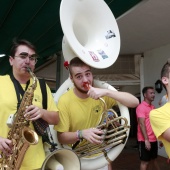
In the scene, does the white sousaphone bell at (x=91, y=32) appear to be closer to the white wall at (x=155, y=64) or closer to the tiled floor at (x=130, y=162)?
the tiled floor at (x=130, y=162)

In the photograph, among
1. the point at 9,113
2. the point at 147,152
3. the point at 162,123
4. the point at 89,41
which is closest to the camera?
the point at 162,123

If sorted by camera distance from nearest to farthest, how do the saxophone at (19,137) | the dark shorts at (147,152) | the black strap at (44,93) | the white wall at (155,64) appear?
the saxophone at (19,137) → the black strap at (44,93) → the dark shorts at (147,152) → the white wall at (155,64)

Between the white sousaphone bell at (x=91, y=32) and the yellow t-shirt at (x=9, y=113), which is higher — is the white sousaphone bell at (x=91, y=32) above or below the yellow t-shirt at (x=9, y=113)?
above

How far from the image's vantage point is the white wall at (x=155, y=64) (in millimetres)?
5555

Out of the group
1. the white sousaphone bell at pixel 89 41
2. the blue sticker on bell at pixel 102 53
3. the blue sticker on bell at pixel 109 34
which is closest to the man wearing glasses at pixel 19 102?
the white sousaphone bell at pixel 89 41

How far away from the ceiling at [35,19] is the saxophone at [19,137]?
1838mm

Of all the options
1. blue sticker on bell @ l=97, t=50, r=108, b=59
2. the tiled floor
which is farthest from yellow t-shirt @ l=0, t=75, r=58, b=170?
the tiled floor

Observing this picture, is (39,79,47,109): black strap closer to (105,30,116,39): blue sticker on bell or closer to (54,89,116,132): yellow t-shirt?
(54,89,116,132): yellow t-shirt

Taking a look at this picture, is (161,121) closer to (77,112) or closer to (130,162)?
(77,112)

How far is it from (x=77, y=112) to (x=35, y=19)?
7.71ft

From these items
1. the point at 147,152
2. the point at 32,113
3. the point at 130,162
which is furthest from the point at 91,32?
the point at 130,162

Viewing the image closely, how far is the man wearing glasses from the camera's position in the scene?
149cm

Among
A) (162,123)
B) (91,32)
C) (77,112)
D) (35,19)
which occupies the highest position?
(35,19)

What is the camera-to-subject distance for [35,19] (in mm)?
3768
